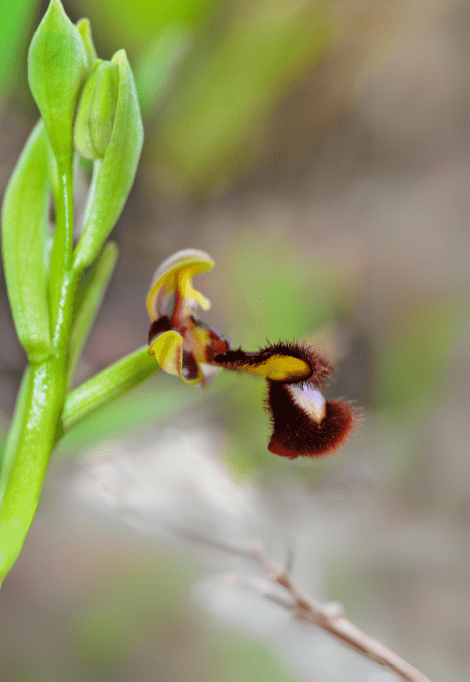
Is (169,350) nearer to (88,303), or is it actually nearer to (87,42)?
(88,303)

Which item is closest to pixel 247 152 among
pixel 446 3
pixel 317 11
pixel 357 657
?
pixel 317 11

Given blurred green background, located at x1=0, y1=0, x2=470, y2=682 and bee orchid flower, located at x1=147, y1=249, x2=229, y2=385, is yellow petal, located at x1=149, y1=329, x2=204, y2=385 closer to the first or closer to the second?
bee orchid flower, located at x1=147, y1=249, x2=229, y2=385

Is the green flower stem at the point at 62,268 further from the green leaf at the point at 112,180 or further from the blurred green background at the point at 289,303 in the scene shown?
the blurred green background at the point at 289,303

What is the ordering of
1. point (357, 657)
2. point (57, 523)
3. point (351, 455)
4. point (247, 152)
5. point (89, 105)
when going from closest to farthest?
point (89, 105), point (357, 657), point (57, 523), point (351, 455), point (247, 152)

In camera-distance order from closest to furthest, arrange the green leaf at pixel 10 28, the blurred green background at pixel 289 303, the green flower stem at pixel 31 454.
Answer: the green flower stem at pixel 31 454, the green leaf at pixel 10 28, the blurred green background at pixel 289 303

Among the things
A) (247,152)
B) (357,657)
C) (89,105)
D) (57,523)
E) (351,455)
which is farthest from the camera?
(247,152)

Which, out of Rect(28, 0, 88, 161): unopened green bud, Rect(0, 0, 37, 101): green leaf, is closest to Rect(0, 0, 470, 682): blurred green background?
Rect(0, 0, 37, 101): green leaf

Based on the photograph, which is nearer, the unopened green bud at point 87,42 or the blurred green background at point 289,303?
the unopened green bud at point 87,42

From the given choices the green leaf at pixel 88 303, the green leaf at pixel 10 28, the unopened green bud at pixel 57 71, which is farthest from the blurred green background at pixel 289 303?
the unopened green bud at pixel 57 71

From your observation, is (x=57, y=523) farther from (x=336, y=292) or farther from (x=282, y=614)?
(x=336, y=292)
